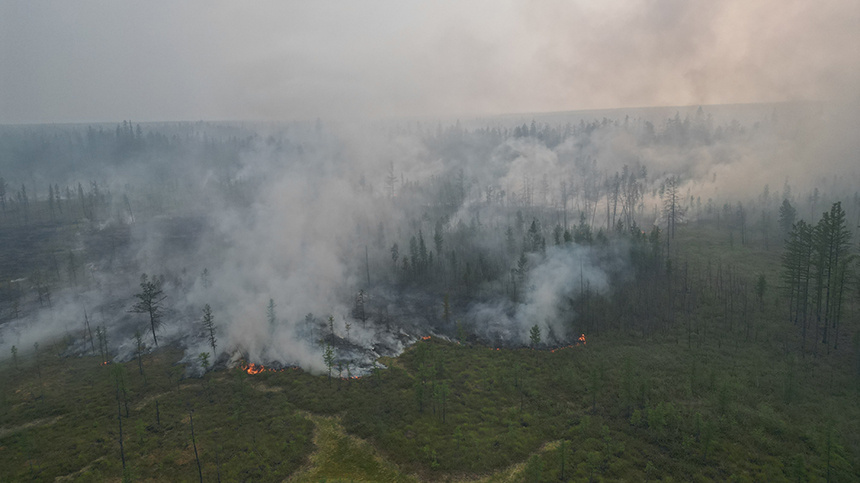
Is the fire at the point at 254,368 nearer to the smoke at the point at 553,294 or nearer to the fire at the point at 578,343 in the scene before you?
the smoke at the point at 553,294

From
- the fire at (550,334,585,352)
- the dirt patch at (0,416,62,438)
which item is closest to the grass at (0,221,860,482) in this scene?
the dirt patch at (0,416,62,438)

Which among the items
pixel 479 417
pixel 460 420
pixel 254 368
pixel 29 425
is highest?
pixel 29 425

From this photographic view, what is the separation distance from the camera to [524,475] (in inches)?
2183

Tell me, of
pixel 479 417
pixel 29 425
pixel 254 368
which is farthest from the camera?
pixel 254 368

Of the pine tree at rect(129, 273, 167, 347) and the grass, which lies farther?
the pine tree at rect(129, 273, 167, 347)

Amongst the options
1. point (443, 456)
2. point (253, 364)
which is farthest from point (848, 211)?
point (253, 364)

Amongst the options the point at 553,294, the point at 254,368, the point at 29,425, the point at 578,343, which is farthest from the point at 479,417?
the point at 29,425

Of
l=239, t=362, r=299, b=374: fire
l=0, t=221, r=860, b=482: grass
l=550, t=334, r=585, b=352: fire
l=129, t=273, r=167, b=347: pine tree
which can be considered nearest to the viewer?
l=0, t=221, r=860, b=482: grass

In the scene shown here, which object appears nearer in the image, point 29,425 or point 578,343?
point 29,425

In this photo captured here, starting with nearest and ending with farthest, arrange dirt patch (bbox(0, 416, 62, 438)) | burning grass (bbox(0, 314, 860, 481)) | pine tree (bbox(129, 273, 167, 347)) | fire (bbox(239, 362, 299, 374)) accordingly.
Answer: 1. burning grass (bbox(0, 314, 860, 481))
2. dirt patch (bbox(0, 416, 62, 438))
3. fire (bbox(239, 362, 299, 374))
4. pine tree (bbox(129, 273, 167, 347))

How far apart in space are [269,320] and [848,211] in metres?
236

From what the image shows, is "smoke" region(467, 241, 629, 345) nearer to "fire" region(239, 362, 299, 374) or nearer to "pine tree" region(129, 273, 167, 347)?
"fire" region(239, 362, 299, 374)

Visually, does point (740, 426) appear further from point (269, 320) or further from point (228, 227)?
point (228, 227)

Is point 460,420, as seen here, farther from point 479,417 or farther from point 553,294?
point 553,294
